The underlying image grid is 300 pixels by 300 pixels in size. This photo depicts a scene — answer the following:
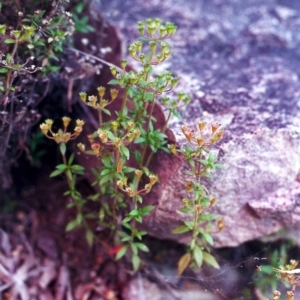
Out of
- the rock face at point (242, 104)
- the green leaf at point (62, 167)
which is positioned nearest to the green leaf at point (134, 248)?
the rock face at point (242, 104)

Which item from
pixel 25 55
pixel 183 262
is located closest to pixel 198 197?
pixel 183 262

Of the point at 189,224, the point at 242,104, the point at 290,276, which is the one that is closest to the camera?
the point at 290,276

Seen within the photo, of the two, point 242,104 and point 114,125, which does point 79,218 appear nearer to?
point 114,125

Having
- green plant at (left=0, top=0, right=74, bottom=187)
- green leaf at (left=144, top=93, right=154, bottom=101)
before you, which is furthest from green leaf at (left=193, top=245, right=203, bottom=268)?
green plant at (left=0, top=0, right=74, bottom=187)

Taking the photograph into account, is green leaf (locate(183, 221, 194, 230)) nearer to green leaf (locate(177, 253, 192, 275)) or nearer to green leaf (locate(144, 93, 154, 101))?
green leaf (locate(177, 253, 192, 275))

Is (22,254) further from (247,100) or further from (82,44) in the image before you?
(247,100)

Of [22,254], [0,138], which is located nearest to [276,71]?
[0,138]

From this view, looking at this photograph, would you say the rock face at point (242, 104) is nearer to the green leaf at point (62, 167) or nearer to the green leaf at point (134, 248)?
the green leaf at point (134, 248)

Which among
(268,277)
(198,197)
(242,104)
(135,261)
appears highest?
(242,104)
